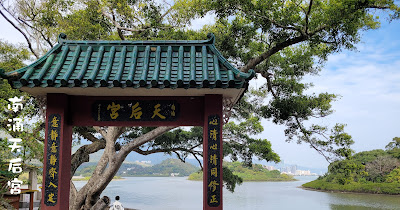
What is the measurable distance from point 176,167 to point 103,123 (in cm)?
1375

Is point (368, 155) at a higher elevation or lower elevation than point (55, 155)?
lower

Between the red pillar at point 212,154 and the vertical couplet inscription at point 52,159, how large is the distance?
1.46m

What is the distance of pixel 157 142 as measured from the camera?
855cm

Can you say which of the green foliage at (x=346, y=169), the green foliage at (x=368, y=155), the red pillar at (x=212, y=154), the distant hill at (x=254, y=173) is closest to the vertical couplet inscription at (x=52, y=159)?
the red pillar at (x=212, y=154)

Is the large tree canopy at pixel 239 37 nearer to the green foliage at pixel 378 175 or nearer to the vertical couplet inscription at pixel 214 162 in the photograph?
the vertical couplet inscription at pixel 214 162

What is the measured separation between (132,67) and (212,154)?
3.71 ft

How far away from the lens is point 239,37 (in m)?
6.51

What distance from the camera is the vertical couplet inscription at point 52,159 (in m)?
3.32

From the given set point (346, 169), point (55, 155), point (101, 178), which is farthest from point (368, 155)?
point (55, 155)

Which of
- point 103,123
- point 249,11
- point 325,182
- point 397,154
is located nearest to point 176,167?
point 325,182

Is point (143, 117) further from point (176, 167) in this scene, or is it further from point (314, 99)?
point (176, 167)

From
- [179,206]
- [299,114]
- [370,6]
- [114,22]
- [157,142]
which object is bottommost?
[179,206]

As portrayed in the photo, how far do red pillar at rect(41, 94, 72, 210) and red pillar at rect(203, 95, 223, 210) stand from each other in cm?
141

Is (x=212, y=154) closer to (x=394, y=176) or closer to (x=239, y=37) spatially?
(x=239, y=37)
